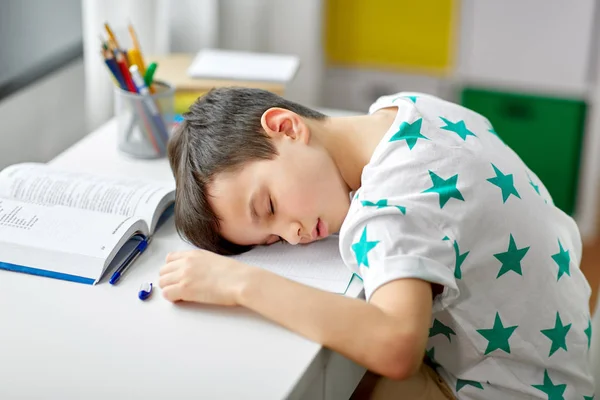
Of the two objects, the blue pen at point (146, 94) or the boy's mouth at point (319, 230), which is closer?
the boy's mouth at point (319, 230)

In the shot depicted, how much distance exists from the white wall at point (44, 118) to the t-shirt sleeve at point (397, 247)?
1.05m

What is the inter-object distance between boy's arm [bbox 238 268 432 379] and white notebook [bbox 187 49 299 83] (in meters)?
0.79

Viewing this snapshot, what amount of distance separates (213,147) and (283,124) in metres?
0.10

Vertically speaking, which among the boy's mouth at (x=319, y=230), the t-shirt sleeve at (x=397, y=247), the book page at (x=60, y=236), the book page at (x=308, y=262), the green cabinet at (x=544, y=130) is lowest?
the green cabinet at (x=544, y=130)

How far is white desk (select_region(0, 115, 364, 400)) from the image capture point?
0.91 meters

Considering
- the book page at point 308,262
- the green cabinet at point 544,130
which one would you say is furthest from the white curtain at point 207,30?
the book page at point 308,262

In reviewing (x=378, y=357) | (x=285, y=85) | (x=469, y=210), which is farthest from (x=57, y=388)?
(x=285, y=85)

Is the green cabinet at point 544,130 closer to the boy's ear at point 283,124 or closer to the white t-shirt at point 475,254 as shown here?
the white t-shirt at point 475,254

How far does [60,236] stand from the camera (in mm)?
1164

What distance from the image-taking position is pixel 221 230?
115 centimetres

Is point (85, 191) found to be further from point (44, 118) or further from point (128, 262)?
point (44, 118)

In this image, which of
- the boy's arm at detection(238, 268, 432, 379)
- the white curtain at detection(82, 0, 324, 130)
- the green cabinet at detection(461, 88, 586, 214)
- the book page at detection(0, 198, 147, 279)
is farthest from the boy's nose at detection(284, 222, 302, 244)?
the green cabinet at detection(461, 88, 586, 214)

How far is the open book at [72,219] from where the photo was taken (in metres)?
1.13

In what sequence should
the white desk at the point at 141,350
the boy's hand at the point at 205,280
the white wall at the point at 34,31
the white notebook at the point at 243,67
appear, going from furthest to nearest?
the white wall at the point at 34,31 → the white notebook at the point at 243,67 → the boy's hand at the point at 205,280 → the white desk at the point at 141,350
